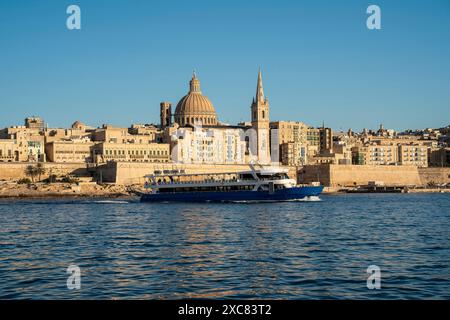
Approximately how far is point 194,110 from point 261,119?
561 inches

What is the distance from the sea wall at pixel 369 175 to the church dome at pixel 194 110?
72.9 ft

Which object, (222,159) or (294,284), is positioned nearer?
(294,284)

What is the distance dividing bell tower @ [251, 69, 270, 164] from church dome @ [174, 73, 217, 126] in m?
11.2

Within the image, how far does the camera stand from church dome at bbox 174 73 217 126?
103 m

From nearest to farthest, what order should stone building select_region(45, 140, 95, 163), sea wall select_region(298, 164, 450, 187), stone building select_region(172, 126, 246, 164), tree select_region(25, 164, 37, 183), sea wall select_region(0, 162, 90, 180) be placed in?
1. sea wall select_region(0, 162, 90, 180)
2. tree select_region(25, 164, 37, 183)
3. stone building select_region(45, 140, 95, 163)
4. sea wall select_region(298, 164, 450, 187)
5. stone building select_region(172, 126, 246, 164)

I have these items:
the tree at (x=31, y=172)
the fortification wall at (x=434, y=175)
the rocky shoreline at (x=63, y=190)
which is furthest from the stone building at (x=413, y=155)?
the tree at (x=31, y=172)

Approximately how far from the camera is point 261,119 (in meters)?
93.5

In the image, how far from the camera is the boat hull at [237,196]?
1815 inches

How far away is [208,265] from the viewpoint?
14.6 m

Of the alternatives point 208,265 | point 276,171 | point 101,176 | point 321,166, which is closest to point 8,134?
point 101,176

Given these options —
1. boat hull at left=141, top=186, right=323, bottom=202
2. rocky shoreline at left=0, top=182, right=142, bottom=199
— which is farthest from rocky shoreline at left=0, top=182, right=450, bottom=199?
boat hull at left=141, top=186, right=323, bottom=202

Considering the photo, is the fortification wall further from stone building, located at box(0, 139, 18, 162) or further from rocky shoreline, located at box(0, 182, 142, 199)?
stone building, located at box(0, 139, 18, 162)
